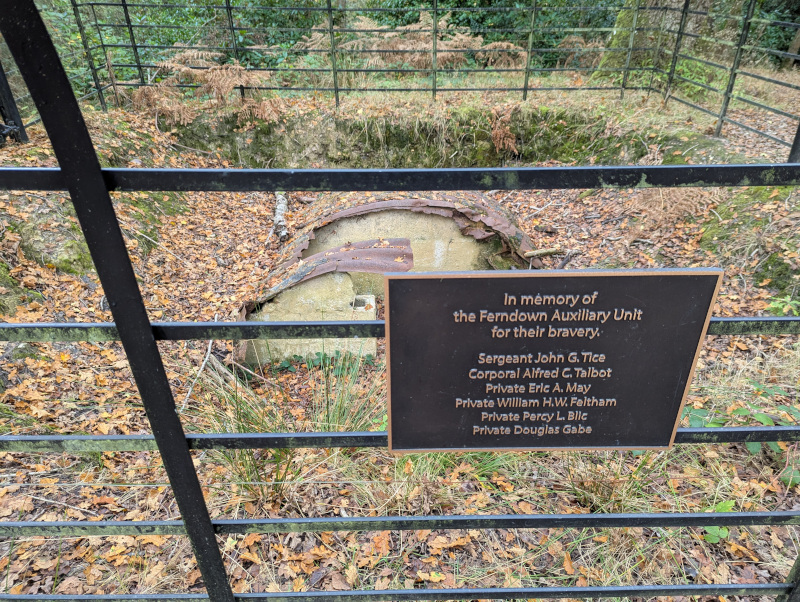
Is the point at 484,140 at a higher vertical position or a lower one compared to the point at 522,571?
higher

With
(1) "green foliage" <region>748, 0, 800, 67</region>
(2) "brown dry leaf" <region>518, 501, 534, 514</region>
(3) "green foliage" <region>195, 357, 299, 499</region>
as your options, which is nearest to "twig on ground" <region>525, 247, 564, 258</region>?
(2) "brown dry leaf" <region>518, 501, 534, 514</region>

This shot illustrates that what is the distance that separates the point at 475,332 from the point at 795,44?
13341 mm

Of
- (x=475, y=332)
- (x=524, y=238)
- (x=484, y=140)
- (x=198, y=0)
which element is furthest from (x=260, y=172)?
(x=198, y=0)

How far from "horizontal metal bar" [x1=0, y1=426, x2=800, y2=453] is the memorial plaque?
115 millimetres

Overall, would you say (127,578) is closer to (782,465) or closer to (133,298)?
(133,298)

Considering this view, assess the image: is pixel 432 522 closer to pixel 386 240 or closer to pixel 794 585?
pixel 794 585

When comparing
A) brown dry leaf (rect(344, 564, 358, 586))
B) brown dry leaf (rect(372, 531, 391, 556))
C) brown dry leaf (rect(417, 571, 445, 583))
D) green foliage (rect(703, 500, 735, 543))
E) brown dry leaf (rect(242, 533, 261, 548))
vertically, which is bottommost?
brown dry leaf (rect(372, 531, 391, 556))

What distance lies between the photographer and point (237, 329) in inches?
54.5

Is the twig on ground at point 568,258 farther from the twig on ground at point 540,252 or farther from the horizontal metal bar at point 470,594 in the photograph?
the horizontal metal bar at point 470,594

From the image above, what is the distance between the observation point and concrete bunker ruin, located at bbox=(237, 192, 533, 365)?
172 inches

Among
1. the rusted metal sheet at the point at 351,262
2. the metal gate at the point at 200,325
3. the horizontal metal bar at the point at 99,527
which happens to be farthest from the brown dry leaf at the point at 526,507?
the rusted metal sheet at the point at 351,262

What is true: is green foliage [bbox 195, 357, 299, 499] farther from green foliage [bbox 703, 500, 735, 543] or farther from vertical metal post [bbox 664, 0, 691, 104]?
vertical metal post [bbox 664, 0, 691, 104]

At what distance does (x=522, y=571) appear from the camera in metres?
2.35

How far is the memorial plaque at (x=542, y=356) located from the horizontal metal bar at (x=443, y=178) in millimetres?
246
